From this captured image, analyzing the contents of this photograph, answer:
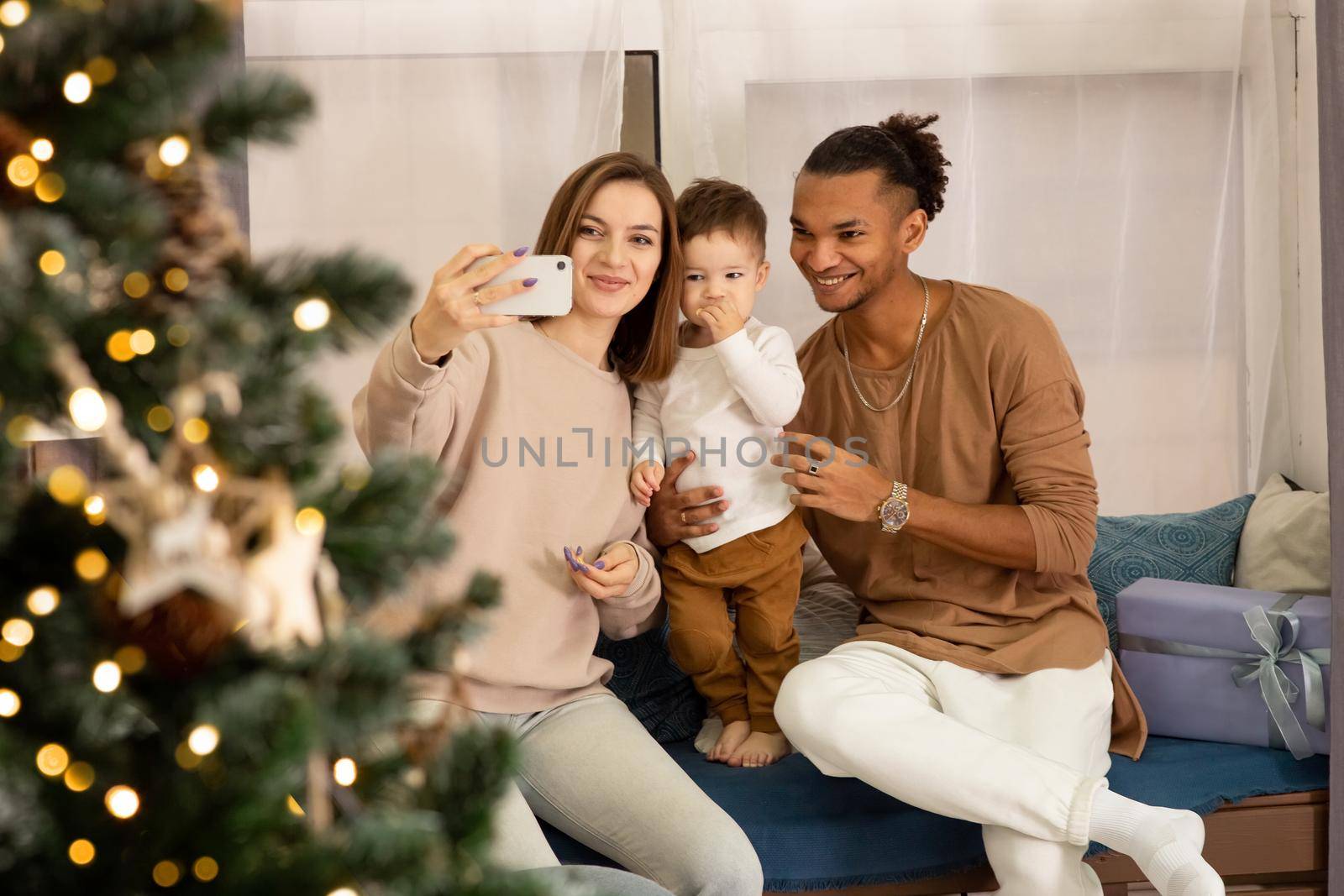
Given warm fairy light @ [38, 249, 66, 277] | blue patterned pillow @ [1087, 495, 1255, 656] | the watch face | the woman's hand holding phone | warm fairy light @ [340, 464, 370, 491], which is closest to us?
warm fairy light @ [38, 249, 66, 277]

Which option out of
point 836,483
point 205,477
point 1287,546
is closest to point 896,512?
point 836,483

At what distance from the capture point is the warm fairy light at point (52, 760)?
Result: 0.64 metres

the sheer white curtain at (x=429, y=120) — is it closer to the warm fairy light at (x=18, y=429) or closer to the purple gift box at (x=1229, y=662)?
the purple gift box at (x=1229, y=662)

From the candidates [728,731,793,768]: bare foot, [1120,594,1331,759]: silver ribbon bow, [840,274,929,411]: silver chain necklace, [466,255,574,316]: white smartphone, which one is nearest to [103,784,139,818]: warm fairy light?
[466,255,574,316]: white smartphone

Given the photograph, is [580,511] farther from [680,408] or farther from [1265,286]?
[1265,286]

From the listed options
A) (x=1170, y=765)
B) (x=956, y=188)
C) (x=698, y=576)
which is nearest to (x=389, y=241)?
(x=698, y=576)

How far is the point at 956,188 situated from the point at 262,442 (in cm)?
212

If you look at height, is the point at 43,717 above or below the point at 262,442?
below

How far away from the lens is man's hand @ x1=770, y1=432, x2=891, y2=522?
189cm

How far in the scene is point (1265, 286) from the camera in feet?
8.45

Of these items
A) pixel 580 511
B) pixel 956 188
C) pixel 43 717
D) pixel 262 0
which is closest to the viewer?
pixel 43 717

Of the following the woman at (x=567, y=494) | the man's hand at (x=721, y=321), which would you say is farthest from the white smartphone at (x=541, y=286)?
the man's hand at (x=721, y=321)

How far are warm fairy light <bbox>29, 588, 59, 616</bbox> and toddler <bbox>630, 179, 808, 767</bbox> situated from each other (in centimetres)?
128

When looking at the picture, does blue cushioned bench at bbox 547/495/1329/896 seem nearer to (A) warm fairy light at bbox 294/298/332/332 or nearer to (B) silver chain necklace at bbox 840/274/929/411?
(B) silver chain necklace at bbox 840/274/929/411
